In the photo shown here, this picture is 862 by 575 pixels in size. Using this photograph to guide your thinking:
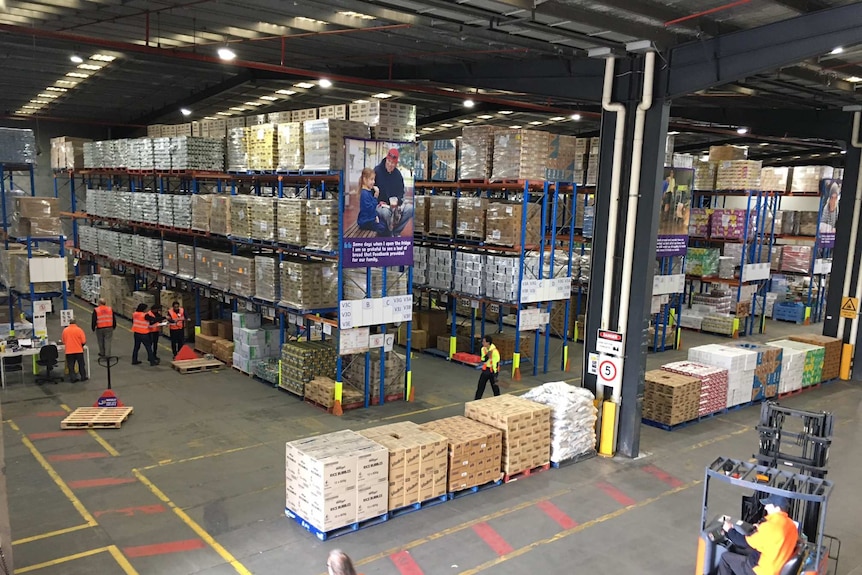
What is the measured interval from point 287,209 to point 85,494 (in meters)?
6.50

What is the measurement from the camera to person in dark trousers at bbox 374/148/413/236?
12.6 m

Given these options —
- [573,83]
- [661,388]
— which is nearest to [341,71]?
[573,83]

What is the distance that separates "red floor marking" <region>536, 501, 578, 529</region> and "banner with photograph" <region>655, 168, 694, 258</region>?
374 inches

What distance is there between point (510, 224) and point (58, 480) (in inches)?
400

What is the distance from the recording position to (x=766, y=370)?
14781 millimetres

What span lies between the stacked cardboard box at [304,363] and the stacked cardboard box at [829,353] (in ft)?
39.0

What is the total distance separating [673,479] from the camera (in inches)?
409

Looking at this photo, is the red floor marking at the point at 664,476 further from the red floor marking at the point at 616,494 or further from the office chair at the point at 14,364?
the office chair at the point at 14,364

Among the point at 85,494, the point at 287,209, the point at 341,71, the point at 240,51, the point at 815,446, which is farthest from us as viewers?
the point at 341,71

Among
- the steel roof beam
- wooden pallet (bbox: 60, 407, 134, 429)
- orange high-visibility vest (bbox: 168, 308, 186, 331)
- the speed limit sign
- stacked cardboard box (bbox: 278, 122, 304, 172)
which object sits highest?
the steel roof beam

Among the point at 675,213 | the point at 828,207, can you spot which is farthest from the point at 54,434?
the point at 828,207

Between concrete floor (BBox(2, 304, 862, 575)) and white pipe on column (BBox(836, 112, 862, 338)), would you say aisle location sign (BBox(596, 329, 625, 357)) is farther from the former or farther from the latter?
white pipe on column (BBox(836, 112, 862, 338))

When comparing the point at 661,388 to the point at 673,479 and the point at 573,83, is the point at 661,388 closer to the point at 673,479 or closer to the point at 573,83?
the point at 673,479

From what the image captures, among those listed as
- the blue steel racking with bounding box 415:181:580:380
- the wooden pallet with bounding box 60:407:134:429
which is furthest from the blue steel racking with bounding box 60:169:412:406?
the wooden pallet with bounding box 60:407:134:429
